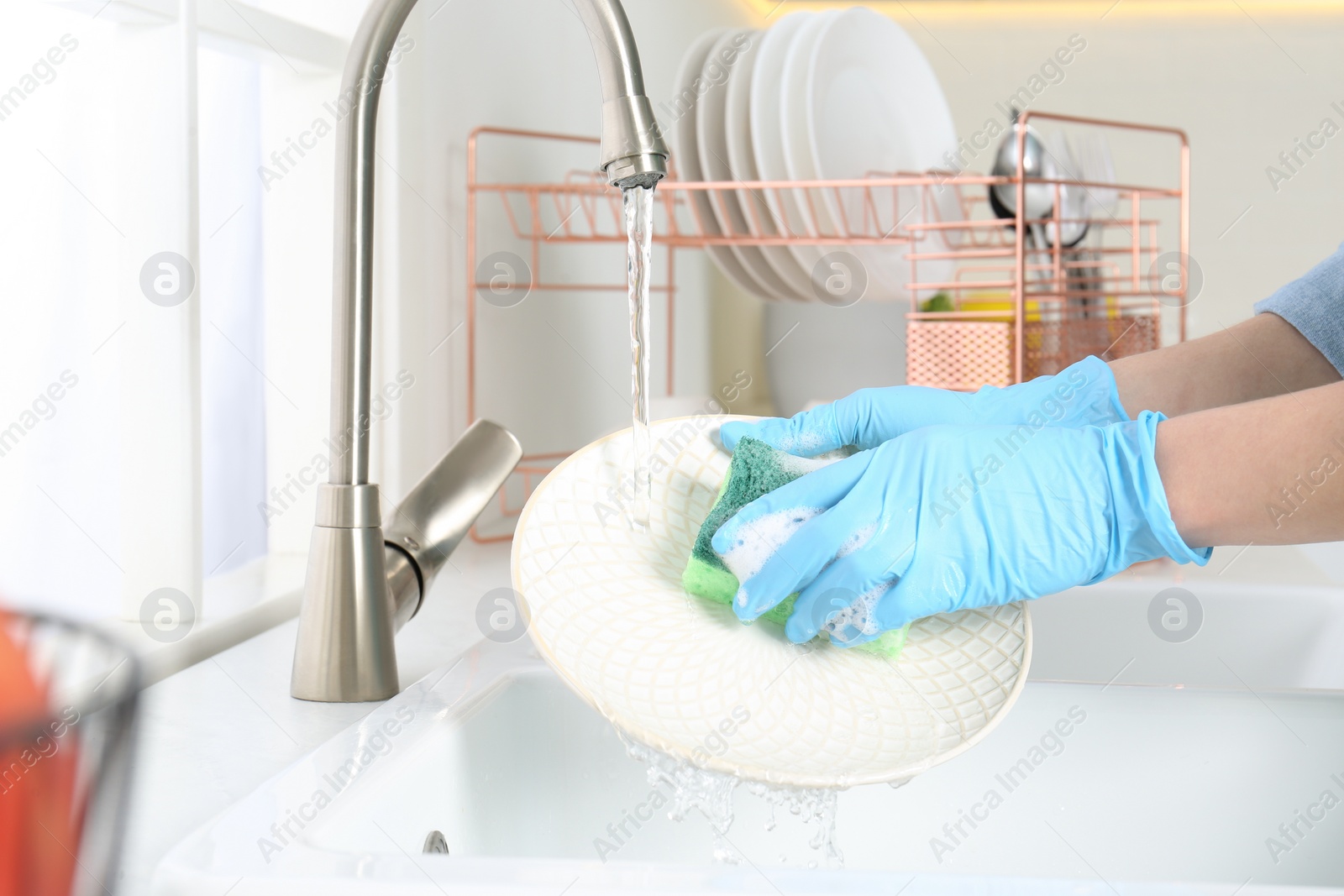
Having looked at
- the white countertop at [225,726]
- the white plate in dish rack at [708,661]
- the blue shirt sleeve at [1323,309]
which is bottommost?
the white countertop at [225,726]

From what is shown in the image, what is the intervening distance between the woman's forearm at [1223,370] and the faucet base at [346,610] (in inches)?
19.9

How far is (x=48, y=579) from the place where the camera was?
0.67m

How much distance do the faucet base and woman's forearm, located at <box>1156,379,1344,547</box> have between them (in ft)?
1.35

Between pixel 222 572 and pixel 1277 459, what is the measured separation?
2.44 ft

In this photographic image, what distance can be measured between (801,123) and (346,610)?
814mm

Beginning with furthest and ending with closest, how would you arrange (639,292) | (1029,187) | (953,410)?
1. (1029,187)
2. (953,410)
3. (639,292)

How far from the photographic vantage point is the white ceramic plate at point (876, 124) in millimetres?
1249

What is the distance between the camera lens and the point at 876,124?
1377mm

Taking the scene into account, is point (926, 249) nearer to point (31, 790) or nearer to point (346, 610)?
point (346, 610)

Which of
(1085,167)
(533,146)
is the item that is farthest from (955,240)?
(533,146)

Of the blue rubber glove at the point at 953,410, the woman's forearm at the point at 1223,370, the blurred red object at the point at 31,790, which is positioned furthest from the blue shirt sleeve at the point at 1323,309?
the blurred red object at the point at 31,790

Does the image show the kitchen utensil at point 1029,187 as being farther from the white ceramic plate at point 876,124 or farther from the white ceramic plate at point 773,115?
the white ceramic plate at point 773,115

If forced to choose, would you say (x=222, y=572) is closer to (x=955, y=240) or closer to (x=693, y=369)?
(x=693, y=369)

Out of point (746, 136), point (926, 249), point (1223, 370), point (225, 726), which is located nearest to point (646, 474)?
point (225, 726)
